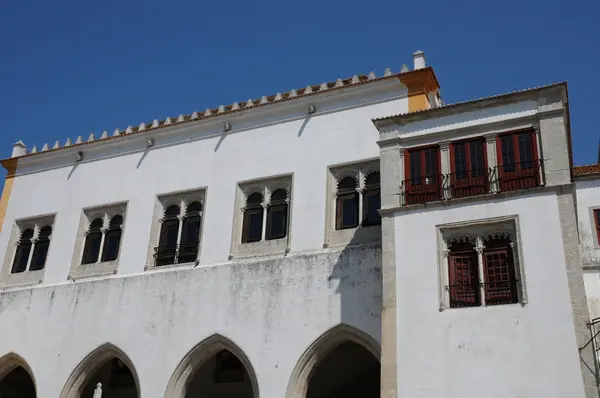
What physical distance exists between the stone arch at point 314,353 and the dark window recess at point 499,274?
11.3 feet

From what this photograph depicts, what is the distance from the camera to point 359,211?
16547 millimetres

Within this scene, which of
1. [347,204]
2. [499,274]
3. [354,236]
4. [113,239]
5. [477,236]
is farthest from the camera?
[113,239]

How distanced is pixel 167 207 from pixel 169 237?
0.96m

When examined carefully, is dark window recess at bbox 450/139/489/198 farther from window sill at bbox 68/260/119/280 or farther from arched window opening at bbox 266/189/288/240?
window sill at bbox 68/260/119/280

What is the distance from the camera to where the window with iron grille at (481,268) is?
42.0 feet

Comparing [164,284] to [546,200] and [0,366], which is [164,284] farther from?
[546,200]

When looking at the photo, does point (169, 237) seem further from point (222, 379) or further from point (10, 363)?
point (10, 363)

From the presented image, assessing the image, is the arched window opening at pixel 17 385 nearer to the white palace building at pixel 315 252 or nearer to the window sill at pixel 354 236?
the white palace building at pixel 315 252

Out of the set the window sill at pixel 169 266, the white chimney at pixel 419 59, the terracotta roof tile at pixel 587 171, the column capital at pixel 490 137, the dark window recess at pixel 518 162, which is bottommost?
the window sill at pixel 169 266

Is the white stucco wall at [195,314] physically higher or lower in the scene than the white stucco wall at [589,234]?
lower

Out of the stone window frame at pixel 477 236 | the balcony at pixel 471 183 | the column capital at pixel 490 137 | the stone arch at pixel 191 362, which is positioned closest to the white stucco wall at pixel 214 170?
the stone arch at pixel 191 362

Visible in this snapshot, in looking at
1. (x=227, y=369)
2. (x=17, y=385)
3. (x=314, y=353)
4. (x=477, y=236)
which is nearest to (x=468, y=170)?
(x=477, y=236)

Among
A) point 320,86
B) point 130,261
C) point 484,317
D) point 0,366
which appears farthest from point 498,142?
point 0,366

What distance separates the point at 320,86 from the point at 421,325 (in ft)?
26.2
